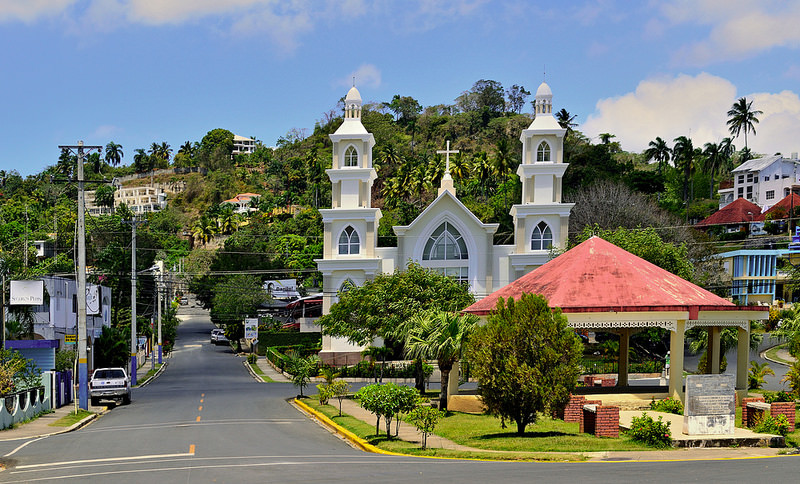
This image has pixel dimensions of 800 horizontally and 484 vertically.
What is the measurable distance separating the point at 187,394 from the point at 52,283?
10085mm

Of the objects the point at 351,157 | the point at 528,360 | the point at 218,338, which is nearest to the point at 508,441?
the point at 528,360

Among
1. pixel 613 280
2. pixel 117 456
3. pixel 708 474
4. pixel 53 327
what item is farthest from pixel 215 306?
pixel 708 474

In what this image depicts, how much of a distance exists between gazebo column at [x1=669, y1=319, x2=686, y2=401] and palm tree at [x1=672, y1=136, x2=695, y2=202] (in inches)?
3658

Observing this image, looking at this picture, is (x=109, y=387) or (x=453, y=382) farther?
(x=109, y=387)

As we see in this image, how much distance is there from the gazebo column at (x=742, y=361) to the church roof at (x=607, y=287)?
62.4 inches

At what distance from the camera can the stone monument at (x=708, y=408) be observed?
2120 centimetres

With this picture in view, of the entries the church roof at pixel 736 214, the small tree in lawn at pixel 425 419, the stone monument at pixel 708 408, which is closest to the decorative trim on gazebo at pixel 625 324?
the stone monument at pixel 708 408

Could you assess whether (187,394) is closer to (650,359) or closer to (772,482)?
(650,359)

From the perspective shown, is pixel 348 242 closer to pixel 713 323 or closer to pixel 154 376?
pixel 154 376

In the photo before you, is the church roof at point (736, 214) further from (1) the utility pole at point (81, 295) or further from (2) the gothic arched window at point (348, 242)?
(1) the utility pole at point (81, 295)

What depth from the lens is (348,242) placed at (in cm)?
6531

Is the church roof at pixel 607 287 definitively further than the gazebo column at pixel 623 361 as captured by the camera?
No

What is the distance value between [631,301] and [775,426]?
8.70 m

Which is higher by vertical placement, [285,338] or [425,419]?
[425,419]
